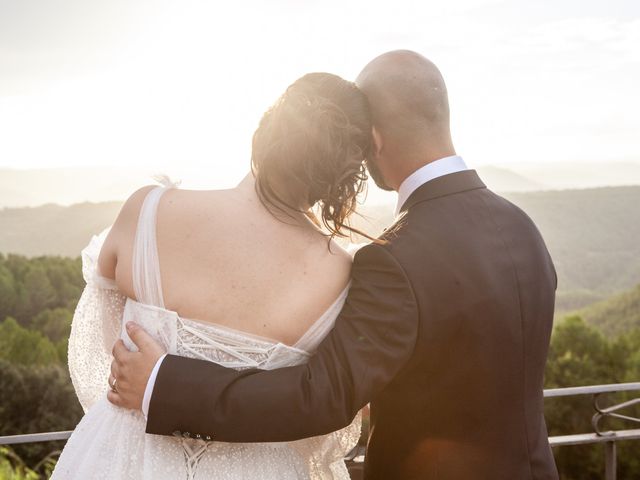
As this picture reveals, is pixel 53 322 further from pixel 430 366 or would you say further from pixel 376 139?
pixel 430 366

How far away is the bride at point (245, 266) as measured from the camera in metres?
1.68

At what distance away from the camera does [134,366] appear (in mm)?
1747

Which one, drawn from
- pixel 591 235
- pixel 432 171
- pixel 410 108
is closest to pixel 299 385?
pixel 432 171

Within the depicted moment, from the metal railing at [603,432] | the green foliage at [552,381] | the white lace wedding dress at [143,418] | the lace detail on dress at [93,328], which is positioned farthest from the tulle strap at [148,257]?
the green foliage at [552,381]

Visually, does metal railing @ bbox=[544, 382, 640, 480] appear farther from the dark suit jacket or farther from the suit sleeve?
the suit sleeve

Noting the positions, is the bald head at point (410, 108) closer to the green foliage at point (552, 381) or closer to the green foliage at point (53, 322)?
the green foliage at point (552, 381)

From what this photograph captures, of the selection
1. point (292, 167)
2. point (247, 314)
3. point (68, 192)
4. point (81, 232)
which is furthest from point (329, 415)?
point (68, 192)

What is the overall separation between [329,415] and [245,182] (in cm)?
66

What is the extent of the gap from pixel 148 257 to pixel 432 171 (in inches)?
32.7

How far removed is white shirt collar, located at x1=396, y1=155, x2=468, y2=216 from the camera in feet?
6.18

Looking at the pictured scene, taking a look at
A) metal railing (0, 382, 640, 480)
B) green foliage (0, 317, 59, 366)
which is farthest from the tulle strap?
green foliage (0, 317, 59, 366)

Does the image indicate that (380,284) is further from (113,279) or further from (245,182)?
(113,279)

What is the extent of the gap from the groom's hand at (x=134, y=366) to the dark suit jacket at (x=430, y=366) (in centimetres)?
6

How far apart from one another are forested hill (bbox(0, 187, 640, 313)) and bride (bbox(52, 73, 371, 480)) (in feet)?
181
